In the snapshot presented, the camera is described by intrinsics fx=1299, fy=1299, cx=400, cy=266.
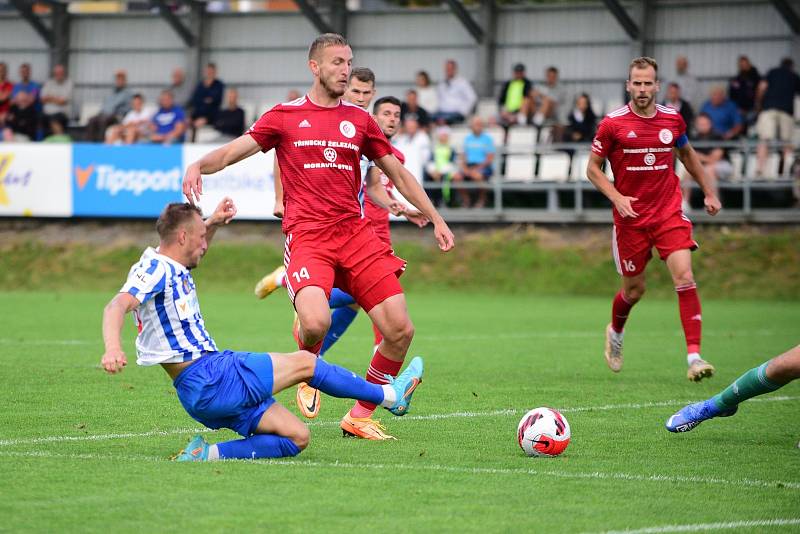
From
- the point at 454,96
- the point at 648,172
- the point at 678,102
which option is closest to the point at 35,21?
the point at 454,96

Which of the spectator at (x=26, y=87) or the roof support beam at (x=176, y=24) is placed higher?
the roof support beam at (x=176, y=24)

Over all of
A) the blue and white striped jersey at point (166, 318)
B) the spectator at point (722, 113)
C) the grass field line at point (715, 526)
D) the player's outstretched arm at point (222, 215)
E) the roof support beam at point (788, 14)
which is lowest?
the grass field line at point (715, 526)

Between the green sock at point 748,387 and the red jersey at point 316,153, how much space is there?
8.21 feet

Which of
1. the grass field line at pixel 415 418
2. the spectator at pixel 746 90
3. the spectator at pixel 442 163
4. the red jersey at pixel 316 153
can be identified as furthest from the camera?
the spectator at pixel 746 90

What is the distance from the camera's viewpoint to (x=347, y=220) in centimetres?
809

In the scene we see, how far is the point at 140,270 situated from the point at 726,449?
3531 millimetres

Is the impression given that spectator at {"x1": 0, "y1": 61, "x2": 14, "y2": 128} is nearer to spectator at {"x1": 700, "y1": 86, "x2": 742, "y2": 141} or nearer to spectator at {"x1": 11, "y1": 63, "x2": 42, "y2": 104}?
spectator at {"x1": 11, "y1": 63, "x2": 42, "y2": 104}

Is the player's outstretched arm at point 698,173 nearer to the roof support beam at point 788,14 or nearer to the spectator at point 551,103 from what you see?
the spectator at point 551,103

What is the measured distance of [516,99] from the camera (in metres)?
25.0

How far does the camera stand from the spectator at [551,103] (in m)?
24.6

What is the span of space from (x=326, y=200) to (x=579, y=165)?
625 inches

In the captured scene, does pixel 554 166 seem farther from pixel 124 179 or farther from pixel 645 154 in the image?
pixel 645 154

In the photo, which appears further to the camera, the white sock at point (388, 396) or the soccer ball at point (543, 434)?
the white sock at point (388, 396)

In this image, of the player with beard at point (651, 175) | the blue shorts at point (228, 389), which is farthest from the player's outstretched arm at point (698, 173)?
the blue shorts at point (228, 389)
